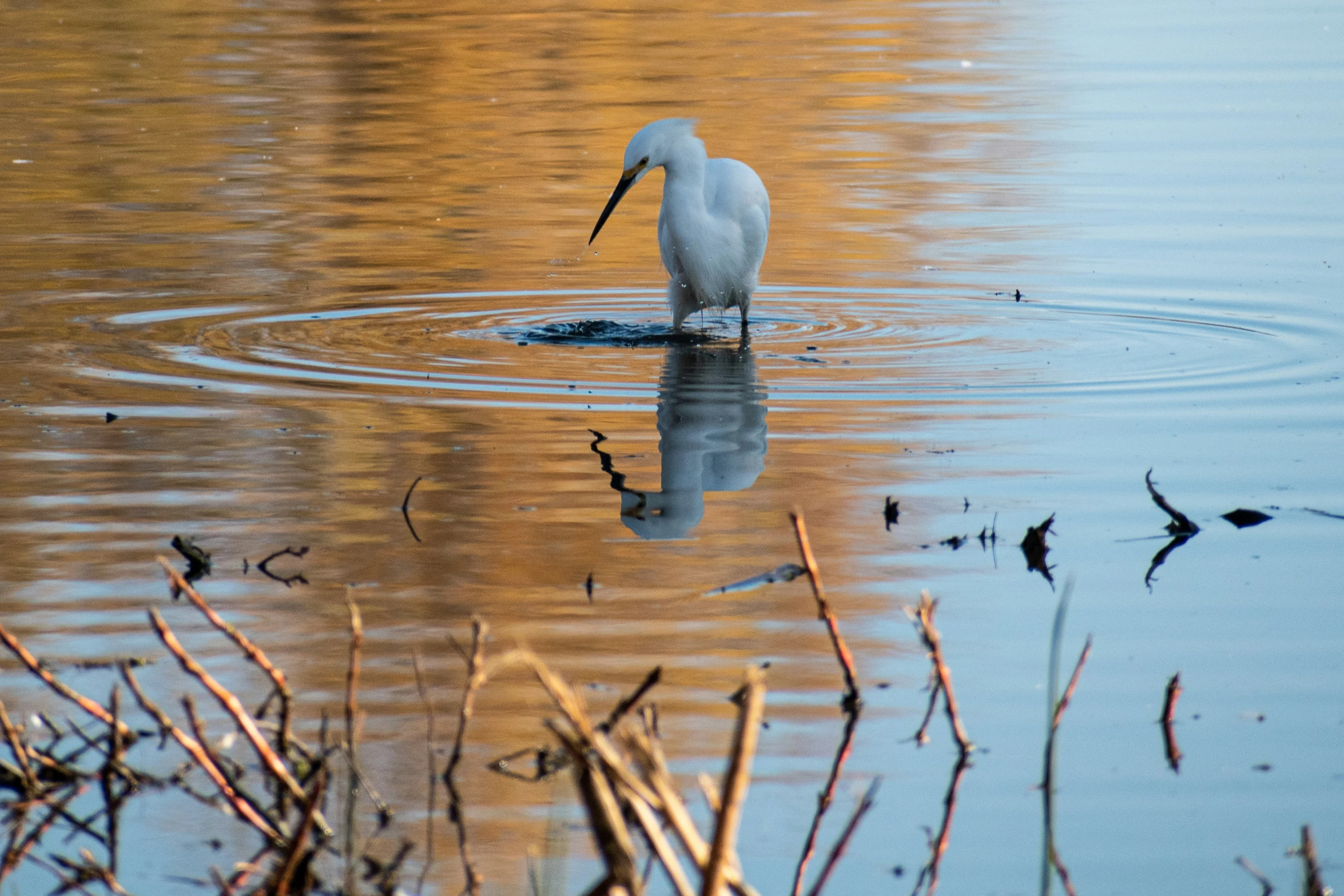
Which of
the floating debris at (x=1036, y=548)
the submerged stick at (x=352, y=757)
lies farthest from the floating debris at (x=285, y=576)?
the floating debris at (x=1036, y=548)

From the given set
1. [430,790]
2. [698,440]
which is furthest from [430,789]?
[698,440]

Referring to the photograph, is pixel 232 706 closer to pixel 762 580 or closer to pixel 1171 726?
pixel 1171 726

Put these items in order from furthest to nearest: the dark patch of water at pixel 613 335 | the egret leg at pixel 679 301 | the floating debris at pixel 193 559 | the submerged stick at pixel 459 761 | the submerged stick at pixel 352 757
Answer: the egret leg at pixel 679 301 < the dark patch of water at pixel 613 335 < the floating debris at pixel 193 559 < the submerged stick at pixel 459 761 < the submerged stick at pixel 352 757

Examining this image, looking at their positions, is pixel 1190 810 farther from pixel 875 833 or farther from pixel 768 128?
pixel 768 128

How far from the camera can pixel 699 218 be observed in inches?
373

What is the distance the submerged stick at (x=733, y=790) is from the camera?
6.49 ft

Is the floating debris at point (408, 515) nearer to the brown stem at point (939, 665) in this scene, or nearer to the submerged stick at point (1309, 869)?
the brown stem at point (939, 665)

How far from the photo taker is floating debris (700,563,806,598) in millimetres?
5188

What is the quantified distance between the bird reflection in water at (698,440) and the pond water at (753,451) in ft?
0.08

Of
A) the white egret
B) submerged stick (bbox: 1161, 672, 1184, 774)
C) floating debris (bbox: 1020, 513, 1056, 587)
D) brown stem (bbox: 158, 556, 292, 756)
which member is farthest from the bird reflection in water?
brown stem (bbox: 158, 556, 292, 756)

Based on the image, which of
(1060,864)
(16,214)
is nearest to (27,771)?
(1060,864)

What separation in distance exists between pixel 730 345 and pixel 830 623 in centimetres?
555

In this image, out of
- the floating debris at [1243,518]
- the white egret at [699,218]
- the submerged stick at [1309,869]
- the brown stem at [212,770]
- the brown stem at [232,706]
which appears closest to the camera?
the submerged stick at [1309,869]

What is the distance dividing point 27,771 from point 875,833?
5.51 ft
